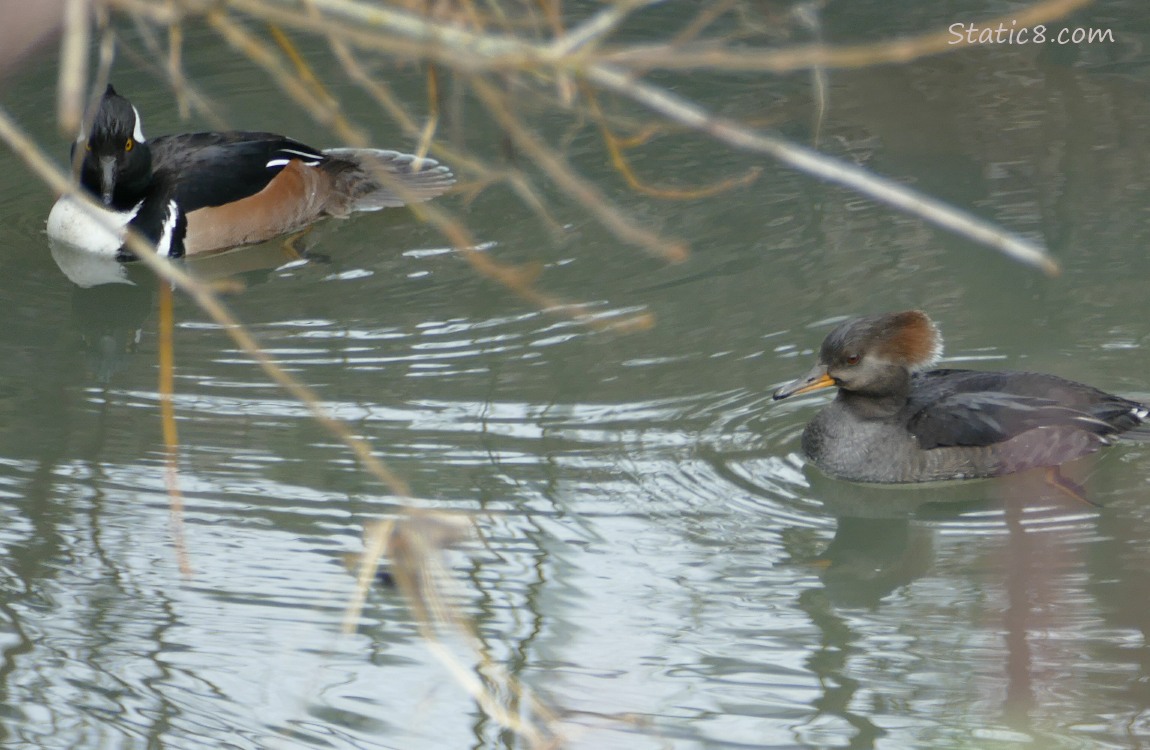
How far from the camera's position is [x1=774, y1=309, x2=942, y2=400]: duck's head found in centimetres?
569

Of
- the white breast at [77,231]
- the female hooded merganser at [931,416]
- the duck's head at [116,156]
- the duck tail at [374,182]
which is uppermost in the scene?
the duck tail at [374,182]

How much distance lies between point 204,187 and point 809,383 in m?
4.27

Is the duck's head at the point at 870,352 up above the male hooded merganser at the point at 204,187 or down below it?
below

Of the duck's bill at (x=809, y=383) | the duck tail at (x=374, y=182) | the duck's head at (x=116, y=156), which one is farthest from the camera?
the duck tail at (x=374, y=182)

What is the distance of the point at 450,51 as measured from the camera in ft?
5.37

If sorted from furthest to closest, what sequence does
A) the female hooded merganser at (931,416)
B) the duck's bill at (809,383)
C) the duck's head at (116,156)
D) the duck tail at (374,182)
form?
the duck tail at (374,182), the duck's head at (116,156), the duck's bill at (809,383), the female hooded merganser at (931,416)

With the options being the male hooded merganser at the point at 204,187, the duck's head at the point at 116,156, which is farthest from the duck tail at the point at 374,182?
the duck's head at the point at 116,156

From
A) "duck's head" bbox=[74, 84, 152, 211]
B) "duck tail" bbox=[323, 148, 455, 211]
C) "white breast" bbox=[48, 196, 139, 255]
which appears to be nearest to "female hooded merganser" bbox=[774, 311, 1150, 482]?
"duck tail" bbox=[323, 148, 455, 211]

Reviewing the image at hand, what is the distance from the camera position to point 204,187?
334 inches

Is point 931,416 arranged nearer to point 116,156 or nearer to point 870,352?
point 870,352

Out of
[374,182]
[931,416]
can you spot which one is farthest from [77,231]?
[931,416]

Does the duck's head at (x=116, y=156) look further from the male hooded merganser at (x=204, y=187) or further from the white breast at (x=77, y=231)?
the white breast at (x=77, y=231)

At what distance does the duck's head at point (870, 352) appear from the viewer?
224 inches

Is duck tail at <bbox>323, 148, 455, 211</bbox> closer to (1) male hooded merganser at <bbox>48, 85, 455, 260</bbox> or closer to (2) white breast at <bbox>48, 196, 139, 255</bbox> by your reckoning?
(1) male hooded merganser at <bbox>48, 85, 455, 260</bbox>
